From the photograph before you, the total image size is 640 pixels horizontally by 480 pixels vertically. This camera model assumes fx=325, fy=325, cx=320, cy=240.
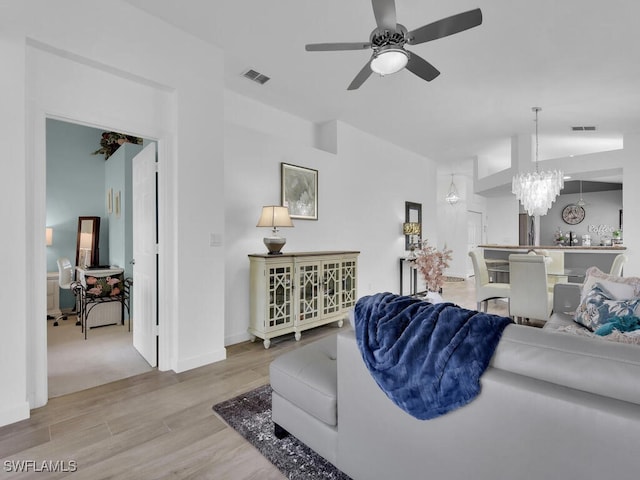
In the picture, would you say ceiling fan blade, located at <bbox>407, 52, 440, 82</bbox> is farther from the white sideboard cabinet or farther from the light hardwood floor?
the light hardwood floor

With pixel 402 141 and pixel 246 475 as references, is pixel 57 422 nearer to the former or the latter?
pixel 246 475

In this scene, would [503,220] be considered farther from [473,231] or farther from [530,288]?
[530,288]

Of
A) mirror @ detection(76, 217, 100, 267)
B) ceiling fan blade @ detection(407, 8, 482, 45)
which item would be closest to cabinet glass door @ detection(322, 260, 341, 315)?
ceiling fan blade @ detection(407, 8, 482, 45)

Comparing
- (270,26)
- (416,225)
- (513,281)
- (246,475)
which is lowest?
(246,475)

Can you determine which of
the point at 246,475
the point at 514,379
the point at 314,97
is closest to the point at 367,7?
the point at 314,97

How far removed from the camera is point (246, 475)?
157 cm

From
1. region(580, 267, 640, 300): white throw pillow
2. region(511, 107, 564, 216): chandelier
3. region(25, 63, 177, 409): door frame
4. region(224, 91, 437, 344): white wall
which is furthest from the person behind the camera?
region(511, 107, 564, 216): chandelier

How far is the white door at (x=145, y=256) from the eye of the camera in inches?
113

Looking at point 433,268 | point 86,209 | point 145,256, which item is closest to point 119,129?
point 145,256

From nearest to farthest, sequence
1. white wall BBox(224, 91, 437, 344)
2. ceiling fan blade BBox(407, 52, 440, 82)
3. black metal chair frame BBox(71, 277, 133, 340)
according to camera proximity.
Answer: ceiling fan blade BBox(407, 52, 440, 82)
white wall BBox(224, 91, 437, 344)
black metal chair frame BBox(71, 277, 133, 340)

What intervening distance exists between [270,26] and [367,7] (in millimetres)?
813

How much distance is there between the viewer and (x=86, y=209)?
5219mm

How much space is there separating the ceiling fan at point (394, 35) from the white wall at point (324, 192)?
1.85m

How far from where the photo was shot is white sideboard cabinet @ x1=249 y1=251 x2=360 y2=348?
3398 millimetres
